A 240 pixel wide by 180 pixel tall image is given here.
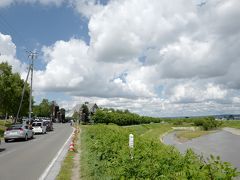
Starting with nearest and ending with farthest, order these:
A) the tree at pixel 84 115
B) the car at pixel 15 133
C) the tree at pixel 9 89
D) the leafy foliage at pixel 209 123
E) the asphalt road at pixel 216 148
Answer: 1. the car at pixel 15 133
2. the asphalt road at pixel 216 148
3. the tree at pixel 9 89
4. the tree at pixel 84 115
5. the leafy foliage at pixel 209 123

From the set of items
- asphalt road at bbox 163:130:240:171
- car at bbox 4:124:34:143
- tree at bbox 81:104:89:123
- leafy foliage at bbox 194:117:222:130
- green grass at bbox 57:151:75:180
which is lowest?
asphalt road at bbox 163:130:240:171

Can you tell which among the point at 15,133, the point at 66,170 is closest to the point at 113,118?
the point at 15,133

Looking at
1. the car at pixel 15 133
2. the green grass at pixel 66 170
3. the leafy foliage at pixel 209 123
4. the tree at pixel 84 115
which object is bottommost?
the green grass at pixel 66 170

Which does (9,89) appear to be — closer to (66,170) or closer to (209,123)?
(66,170)

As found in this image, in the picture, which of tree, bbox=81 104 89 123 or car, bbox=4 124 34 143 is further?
tree, bbox=81 104 89 123

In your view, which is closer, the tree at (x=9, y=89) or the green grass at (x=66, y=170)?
the green grass at (x=66, y=170)

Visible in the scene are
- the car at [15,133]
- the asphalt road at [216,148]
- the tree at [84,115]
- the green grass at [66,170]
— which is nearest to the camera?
the green grass at [66,170]

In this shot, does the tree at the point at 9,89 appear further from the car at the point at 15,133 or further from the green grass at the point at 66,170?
the green grass at the point at 66,170

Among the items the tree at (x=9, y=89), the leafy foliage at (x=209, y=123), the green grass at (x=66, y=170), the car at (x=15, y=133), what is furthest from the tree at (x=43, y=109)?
the green grass at (x=66, y=170)

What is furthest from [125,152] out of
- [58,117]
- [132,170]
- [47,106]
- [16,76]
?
[47,106]

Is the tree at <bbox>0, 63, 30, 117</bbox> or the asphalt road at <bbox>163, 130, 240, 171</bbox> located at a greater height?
the tree at <bbox>0, 63, 30, 117</bbox>

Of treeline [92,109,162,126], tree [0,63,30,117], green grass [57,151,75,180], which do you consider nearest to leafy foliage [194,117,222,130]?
treeline [92,109,162,126]

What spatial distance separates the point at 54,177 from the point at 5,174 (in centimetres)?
194

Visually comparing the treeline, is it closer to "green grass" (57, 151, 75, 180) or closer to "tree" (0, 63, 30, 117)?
"tree" (0, 63, 30, 117)
